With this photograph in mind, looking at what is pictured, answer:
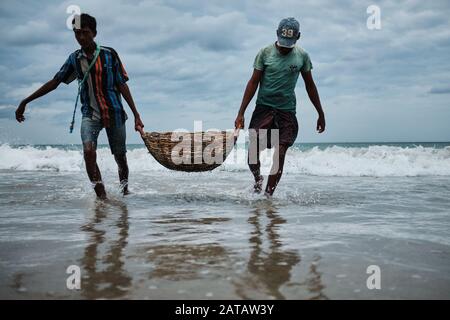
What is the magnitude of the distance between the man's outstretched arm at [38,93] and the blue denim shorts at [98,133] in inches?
20.8

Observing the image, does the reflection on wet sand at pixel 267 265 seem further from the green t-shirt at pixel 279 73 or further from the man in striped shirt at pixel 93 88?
the man in striped shirt at pixel 93 88

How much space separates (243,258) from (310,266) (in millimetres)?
408

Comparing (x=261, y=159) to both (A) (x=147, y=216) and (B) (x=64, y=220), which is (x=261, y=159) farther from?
(B) (x=64, y=220)

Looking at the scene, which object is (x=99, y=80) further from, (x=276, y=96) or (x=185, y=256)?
(x=185, y=256)

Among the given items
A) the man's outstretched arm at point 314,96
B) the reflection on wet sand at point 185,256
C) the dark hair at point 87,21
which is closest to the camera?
the reflection on wet sand at point 185,256

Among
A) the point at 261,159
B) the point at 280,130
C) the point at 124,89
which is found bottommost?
the point at 261,159

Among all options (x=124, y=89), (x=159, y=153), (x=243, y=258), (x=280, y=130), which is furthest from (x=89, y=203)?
(x=243, y=258)

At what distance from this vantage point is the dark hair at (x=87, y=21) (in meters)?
4.82

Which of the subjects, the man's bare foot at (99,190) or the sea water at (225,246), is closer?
the sea water at (225,246)

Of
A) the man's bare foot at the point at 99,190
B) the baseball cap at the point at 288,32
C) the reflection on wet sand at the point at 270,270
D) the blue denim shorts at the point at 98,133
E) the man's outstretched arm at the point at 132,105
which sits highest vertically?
the baseball cap at the point at 288,32

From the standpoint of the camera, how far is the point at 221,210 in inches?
182

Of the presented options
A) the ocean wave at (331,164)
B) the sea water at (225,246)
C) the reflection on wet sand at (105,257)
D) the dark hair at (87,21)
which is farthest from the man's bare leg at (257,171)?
the ocean wave at (331,164)

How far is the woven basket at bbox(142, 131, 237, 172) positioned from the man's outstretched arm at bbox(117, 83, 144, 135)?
0.15 meters

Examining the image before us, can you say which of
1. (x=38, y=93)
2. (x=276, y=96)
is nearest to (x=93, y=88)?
(x=38, y=93)
